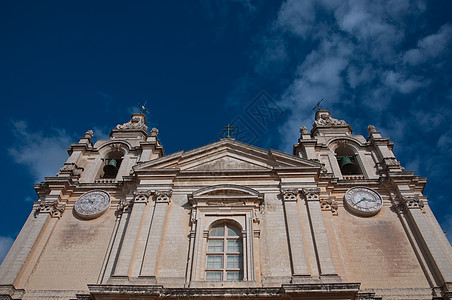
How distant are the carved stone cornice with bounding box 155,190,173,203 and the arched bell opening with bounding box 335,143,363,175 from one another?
10080 millimetres

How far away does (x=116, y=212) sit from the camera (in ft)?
60.3

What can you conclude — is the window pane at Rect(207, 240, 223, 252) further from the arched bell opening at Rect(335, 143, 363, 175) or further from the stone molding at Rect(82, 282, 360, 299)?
the arched bell opening at Rect(335, 143, 363, 175)

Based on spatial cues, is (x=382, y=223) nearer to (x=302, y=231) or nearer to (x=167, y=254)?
(x=302, y=231)

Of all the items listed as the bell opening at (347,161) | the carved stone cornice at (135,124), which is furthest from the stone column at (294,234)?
the carved stone cornice at (135,124)

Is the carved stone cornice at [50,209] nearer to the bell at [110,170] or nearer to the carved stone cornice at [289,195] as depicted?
the bell at [110,170]

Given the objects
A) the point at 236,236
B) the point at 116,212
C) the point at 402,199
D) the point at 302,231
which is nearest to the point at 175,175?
the point at 116,212

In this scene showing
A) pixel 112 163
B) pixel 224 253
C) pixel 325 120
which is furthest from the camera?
pixel 325 120

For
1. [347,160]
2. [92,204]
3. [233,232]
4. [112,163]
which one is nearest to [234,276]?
[233,232]

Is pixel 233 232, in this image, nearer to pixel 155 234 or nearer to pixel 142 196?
pixel 155 234

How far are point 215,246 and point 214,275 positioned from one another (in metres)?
1.36

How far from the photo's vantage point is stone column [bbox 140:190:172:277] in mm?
15000

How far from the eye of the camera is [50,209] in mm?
18406

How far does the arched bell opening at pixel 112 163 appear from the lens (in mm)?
22422

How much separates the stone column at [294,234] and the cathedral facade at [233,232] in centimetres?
5
